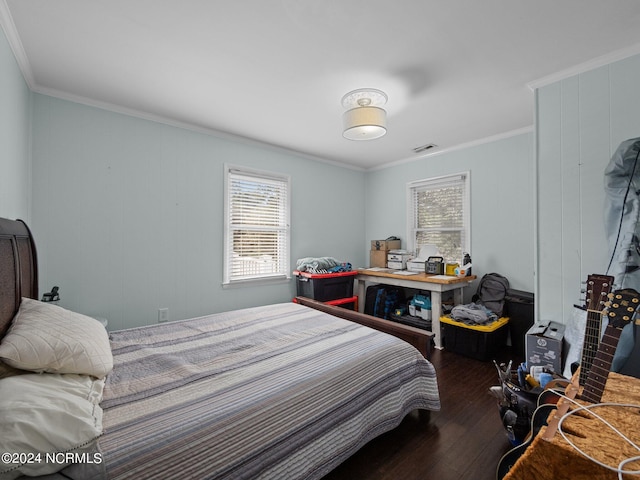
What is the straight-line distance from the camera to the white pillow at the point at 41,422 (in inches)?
29.0

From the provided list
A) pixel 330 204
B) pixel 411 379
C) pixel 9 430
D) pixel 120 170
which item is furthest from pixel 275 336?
pixel 330 204

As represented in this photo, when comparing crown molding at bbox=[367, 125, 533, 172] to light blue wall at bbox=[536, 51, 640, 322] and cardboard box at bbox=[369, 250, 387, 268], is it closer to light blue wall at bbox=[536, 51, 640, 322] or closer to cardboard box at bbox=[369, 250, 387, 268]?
light blue wall at bbox=[536, 51, 640, 322]

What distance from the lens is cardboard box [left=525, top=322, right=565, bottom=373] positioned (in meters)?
1.94

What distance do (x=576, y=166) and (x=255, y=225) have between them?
3092mm

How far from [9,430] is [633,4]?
314 centimetres

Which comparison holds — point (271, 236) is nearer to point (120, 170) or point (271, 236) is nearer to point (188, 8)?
point (120, 170)

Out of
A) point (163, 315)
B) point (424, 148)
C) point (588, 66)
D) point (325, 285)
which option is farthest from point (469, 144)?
point (163, 315)

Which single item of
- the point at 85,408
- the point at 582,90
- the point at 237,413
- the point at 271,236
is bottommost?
the point at 237,413

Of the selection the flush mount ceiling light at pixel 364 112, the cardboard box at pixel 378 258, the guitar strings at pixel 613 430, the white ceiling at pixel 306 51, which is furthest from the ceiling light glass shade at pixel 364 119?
the cardboard box at pixel 378 258

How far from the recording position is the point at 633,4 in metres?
1.44

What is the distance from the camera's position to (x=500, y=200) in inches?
128

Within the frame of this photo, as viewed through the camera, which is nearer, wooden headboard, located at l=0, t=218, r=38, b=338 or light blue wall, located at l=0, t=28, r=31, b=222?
wooden headboard, located at l=0, t=218, r=38, b=338

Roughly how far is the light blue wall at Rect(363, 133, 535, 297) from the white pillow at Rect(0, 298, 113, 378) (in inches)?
145

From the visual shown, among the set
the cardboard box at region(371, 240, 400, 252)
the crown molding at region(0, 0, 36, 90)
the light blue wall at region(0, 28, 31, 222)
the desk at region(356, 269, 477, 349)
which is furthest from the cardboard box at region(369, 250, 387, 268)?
the crown molding at region(0, 0, 36, 90)
